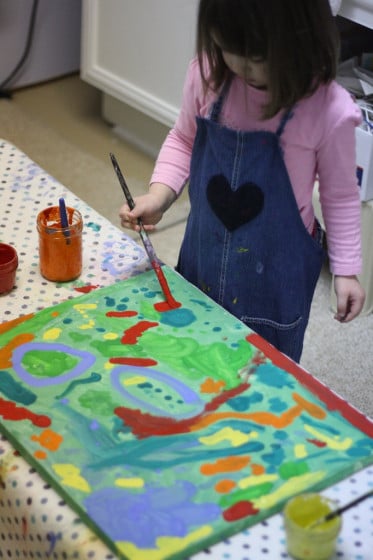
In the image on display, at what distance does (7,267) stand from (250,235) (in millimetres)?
330

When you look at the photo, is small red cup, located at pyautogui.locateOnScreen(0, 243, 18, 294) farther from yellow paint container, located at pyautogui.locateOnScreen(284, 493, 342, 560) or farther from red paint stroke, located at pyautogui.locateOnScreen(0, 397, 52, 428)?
yellow paint container, located at pyautogui.locateOnScreen(284, 493, 342, 560)

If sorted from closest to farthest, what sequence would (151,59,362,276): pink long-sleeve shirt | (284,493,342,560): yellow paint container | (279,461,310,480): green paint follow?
(284,493,342,560): yellow paint container → (279,461,310,480): green paint → (151,59,362,276): pink long-sleeve shirt

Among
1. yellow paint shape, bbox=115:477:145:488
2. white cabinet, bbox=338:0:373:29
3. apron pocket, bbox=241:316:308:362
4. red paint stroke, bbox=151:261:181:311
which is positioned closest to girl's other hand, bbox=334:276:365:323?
apron pocket, bbox=241:316:308:362

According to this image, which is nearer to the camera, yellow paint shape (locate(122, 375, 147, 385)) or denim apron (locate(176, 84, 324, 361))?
yellow paint shape (locate(122, 375, 147, 385))

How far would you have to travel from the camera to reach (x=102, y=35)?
2.72 m

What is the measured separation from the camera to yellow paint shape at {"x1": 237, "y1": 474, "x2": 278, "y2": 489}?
935mm

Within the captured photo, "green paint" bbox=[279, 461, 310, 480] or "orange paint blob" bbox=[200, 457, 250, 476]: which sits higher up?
"green paint" bbox=[279, 461, 310, 480]

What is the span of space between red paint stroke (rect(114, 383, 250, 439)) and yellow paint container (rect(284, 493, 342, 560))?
17cm

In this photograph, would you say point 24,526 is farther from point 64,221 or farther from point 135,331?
point 64,221

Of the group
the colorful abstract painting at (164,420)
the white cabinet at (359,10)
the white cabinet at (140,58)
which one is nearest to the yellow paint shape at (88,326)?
the colorful abstract painting at (164,420)

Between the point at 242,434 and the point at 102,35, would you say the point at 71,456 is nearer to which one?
the point at 242,434

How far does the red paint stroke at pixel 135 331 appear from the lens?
1135 mm

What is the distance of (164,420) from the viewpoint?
1.02 meters

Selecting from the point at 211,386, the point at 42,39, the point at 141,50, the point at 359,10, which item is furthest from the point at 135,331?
the point at 42,39
